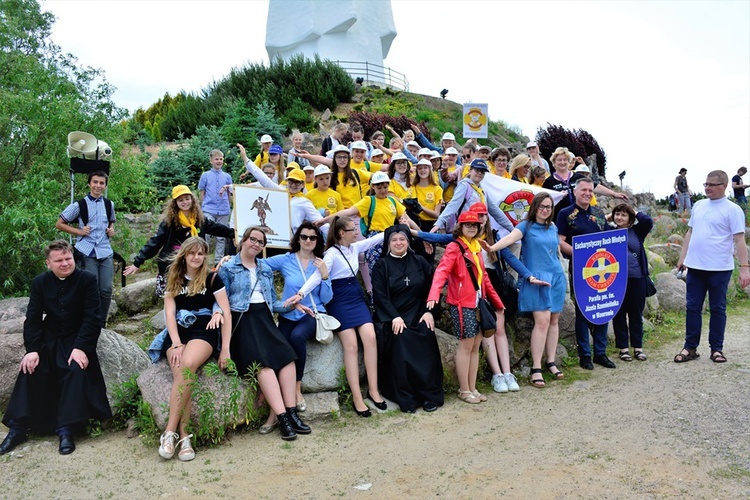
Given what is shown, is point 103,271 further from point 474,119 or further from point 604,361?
point 474,119

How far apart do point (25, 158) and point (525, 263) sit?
24.6ft

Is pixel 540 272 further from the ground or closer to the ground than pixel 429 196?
closer to the ground

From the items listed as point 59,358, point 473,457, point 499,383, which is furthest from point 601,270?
point 59,358

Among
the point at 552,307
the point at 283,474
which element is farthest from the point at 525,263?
the point at 283,474

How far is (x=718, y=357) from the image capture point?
6.57 metres

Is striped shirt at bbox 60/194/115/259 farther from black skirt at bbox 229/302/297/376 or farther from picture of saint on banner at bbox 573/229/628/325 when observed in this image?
picture of saint on banner at bbox 573/229/628/325

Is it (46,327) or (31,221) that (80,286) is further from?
(31,221)

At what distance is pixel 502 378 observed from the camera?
6.13m

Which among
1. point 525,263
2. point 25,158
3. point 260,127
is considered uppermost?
point 260,127

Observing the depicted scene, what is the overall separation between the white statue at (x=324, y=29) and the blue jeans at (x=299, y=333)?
24309 millimetres

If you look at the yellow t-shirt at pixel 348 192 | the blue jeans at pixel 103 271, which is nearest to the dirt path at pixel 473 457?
the blue jeans at pixel 103 271

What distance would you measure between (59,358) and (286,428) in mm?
2081

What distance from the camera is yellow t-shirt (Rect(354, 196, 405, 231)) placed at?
6.62 meters

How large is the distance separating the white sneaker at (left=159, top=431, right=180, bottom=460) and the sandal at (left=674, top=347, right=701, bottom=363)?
546 centimetres
